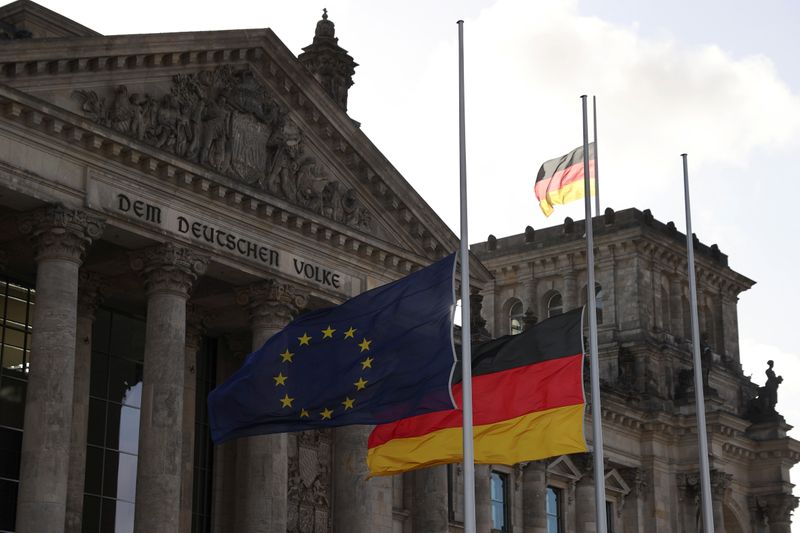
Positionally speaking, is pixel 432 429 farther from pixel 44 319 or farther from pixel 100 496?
pixel 100 496

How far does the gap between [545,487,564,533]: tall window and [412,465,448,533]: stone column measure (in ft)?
45.8

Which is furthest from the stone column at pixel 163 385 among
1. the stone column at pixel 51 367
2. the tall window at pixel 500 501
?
the tall window at pixel 500 501

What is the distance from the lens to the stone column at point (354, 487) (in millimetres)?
42281

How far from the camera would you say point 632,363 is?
208 ft

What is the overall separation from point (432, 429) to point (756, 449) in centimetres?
3852

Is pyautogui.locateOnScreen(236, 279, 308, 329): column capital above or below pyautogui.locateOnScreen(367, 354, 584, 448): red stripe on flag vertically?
above

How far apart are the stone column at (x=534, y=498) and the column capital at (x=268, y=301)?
18.7 m

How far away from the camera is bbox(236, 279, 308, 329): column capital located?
4106 cm

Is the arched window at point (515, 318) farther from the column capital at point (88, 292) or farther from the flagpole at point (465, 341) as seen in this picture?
the flagpole at point (465, 341)

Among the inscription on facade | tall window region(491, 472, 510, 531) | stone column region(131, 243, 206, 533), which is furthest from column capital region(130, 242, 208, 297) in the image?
tall window region(491, 472, 510, 531)

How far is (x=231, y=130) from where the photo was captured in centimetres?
4006

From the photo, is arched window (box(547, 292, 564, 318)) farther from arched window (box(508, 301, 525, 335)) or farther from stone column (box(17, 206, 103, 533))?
A: stone column (box(17, 206, 103, 533))

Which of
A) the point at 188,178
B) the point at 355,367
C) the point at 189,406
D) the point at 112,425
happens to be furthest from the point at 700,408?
the point at 112,425

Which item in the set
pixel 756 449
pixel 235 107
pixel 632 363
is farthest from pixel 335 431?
pixel 756 449
